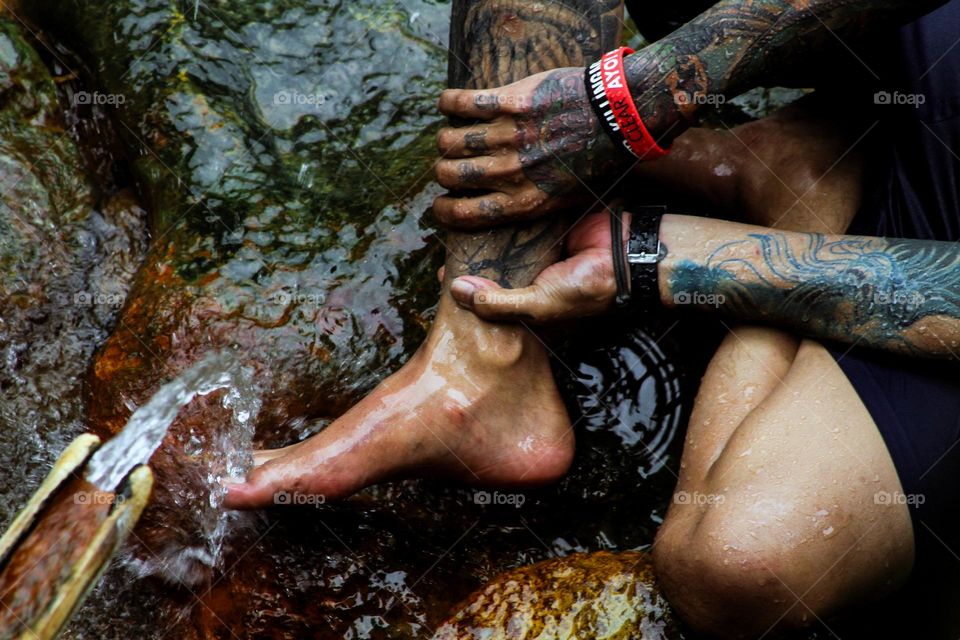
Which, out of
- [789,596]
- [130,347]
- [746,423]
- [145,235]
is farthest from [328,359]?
[789,596]

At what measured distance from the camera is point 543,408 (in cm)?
236

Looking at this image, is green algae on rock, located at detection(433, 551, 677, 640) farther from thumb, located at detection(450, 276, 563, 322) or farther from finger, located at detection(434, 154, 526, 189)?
finger, located at detection(434, 154, 526, 189)

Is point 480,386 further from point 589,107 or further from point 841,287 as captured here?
point 841,287

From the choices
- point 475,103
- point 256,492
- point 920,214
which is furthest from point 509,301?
point 920,214

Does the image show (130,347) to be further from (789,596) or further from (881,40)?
(881,40)

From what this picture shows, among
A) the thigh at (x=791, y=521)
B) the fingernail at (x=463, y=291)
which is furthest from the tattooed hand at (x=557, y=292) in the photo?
the thigh at (x=791, y=521)

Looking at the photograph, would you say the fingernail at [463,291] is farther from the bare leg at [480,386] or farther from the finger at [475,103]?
the finger at [475,103]

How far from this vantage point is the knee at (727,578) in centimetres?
184

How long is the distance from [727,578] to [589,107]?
1.13 m

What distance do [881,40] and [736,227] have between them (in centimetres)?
59

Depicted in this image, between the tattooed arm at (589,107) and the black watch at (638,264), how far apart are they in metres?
0.16

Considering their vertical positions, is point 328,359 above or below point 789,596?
above

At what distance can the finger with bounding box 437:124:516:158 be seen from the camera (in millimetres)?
2219

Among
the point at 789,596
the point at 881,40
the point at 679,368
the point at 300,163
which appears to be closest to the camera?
the point at 789,596
